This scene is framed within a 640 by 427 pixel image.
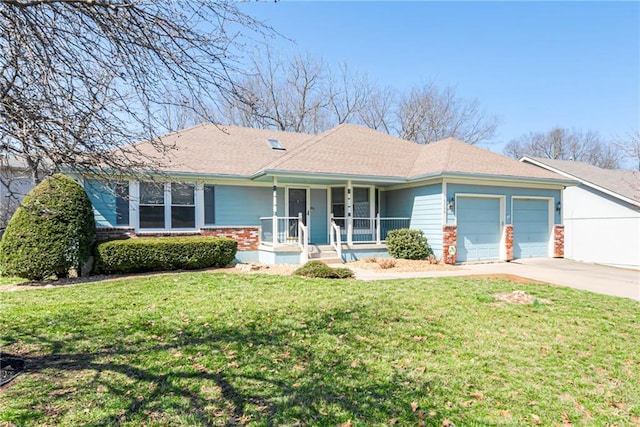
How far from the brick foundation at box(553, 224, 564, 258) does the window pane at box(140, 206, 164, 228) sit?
13.9 meters

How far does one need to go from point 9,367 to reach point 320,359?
313cm

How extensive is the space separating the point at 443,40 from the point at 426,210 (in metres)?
6.19

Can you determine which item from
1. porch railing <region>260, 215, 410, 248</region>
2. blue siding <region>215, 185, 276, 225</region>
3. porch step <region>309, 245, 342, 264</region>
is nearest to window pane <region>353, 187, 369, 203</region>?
porch railing <region>260, 215, 410, 248</region>


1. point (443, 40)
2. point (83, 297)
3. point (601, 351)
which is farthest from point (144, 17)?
point (443, 40)

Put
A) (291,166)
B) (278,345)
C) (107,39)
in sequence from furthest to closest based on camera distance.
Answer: (291,166)
(278,345)
(107,39)

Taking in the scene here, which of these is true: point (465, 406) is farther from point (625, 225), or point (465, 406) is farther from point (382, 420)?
point (625, 225)

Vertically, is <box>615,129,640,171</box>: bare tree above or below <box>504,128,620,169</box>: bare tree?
below

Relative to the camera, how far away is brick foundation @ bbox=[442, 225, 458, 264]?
1144cm

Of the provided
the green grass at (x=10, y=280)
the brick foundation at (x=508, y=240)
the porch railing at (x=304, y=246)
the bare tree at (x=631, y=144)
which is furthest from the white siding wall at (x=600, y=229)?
the green grass at (x=10, y=280)

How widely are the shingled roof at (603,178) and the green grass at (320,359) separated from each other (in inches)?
384

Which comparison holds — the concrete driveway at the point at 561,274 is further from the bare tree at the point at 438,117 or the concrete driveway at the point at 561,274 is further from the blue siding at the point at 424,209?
the bare tree at the point at 438,117

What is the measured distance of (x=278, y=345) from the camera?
4.32 m

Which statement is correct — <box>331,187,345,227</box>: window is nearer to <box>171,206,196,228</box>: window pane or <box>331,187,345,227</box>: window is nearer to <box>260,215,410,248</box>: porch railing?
<box>260,215,410,248</box>: porch railing

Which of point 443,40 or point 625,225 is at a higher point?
point 443,40
